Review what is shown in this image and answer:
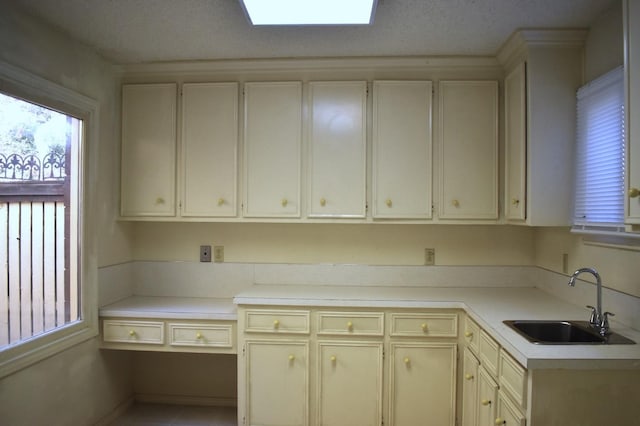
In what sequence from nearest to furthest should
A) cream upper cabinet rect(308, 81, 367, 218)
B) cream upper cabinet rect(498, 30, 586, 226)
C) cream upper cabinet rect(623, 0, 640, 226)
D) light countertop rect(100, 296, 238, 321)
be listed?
cream upper cabinet rect(623, 0, 640, 226) → cream upper cabinet rect(498, 30, 586, 226) → light countertop rect(100, 296, 238, 321) → cream upper cabinet rect(308, 81, 367, 218)

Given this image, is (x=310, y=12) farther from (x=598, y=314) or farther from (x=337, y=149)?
(x=598, y=314)

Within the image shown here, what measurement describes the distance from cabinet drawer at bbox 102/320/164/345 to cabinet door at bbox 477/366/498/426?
1.91m

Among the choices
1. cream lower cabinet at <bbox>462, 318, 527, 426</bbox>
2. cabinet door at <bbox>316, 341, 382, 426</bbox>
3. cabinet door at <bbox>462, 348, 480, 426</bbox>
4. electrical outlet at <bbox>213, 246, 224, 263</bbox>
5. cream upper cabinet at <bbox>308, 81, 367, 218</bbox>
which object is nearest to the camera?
cream lower cabinet at <bbox>462, 318, 527, 426</bbox>

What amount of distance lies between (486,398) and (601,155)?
1.36m

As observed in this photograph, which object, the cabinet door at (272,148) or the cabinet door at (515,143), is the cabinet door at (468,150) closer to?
the cabinet door at (515,143)

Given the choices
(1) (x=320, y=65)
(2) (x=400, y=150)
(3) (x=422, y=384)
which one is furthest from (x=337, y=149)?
(3) (x=422, y=384)

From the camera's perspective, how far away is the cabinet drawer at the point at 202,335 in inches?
86.9

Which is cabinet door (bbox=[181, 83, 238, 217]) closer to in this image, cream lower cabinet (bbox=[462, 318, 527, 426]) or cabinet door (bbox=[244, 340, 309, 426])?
cabinet door (bbox=[244, 340, 309, 426])

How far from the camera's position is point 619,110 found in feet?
5.46

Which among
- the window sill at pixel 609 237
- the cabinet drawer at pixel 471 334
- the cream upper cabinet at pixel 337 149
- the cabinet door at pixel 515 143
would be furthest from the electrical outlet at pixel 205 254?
the window sill at pixel 609 237

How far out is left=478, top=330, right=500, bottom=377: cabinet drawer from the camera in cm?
163

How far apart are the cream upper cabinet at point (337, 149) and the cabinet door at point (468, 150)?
0.53 m

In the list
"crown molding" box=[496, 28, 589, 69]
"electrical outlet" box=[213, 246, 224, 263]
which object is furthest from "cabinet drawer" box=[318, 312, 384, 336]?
"crown molding" box=[496, 28, 589, 69]

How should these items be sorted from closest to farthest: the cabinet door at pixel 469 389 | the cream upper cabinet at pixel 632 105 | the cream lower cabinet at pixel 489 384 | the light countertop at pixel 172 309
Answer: the cream upper cabinet at pixel 632 105
the cream lower cabinet at pixel 489 384
the cabinet door at pixel 469 389
the light countertop at pixel 172 309
